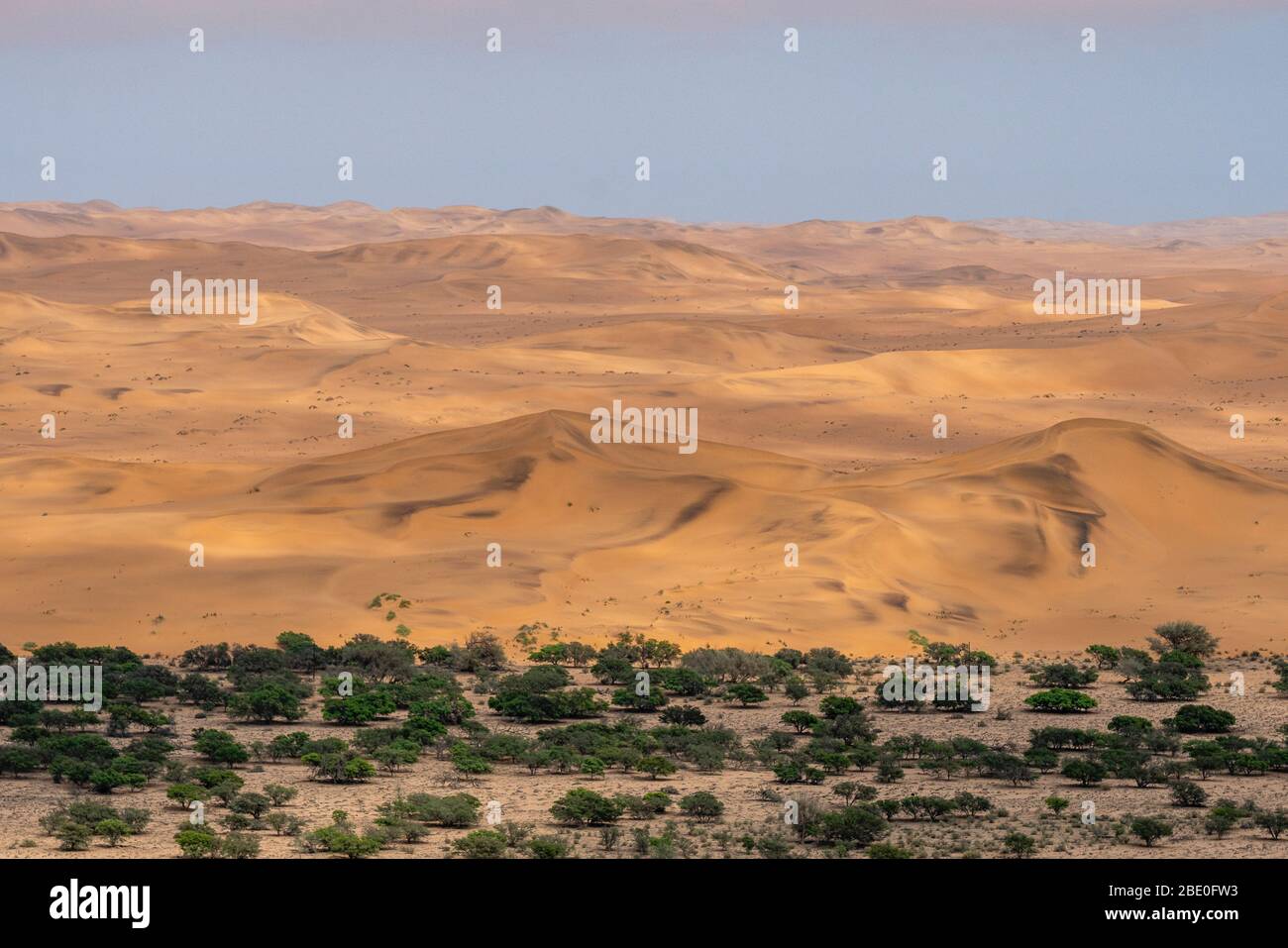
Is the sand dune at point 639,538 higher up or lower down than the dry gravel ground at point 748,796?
higher up

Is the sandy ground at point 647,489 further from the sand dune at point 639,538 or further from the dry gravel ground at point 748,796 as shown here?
the dry gravel ground at point 748,796

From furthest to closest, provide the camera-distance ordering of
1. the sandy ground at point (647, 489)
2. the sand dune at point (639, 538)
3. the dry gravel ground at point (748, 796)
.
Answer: the sandy ground at point (647, 489) < the sand dune at point (639, 538) < the dry gravel ground at point (748, 796)

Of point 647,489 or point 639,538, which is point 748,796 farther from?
point 647,489

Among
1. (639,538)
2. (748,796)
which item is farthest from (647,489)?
(748,796)

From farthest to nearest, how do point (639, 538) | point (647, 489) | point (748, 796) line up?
point (647, 489)
point (639, 538)
point (748, 796)

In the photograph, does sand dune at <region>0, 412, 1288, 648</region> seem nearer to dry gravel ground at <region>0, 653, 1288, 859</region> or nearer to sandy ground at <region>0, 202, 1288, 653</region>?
sandy ground at <region>0, 202, 1288, 653</region>

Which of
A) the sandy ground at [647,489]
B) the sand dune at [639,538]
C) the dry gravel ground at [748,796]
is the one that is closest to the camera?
the dry gravel ground at [748,796]

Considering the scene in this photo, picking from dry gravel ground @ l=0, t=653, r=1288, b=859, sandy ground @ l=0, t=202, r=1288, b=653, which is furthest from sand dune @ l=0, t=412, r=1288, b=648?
dry gravel ground @ l=0, t=653, r=1288, b=859

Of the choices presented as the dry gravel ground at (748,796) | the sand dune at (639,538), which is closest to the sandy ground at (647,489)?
the sand dune at (639,538)
